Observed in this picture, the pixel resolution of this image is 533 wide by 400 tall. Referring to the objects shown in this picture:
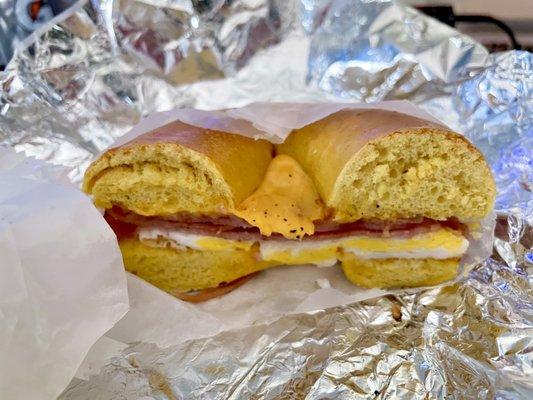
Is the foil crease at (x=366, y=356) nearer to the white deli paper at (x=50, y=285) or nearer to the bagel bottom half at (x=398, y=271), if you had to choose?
the bagel bottom half at (x=398, y=271)

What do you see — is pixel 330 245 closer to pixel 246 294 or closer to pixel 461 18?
pixel 246 294

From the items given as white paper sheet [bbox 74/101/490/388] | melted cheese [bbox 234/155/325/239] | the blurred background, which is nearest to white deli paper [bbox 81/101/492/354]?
white paper sheet [bbox 74/101/490/388]

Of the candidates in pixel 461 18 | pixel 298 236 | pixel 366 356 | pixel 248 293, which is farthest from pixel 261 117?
pixel 461 18

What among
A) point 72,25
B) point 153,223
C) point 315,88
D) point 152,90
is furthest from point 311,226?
point 72,25

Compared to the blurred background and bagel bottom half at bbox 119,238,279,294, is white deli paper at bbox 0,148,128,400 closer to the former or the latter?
bagel bottom half at bbox 119,238,279,294

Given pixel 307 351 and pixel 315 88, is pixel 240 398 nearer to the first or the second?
pixel 307 351

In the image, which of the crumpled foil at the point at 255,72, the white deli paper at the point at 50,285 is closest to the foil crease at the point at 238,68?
the crumpled foil at the point at 255,72
